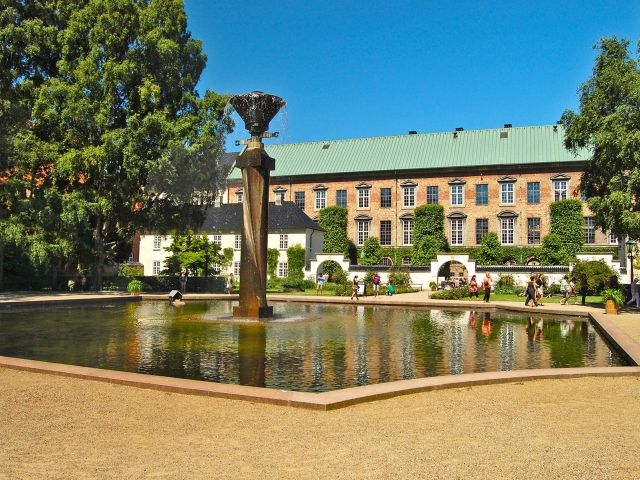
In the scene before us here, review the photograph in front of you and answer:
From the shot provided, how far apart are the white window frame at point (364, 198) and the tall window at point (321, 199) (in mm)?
4242

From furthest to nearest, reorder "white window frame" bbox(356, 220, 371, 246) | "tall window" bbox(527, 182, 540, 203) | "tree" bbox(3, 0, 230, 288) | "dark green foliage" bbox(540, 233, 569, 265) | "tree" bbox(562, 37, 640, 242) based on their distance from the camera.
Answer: "white window frame" bbox(356, 220, 371, 246), "tall window" bbox(527, 182, 540, 203), "dark green foliage" bbox(540, 233, 569, 265), "tree" bbox(3, 0, 230, 288), "tree" bbox(562, 37, 640, 242)

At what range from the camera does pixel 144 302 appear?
2927 cm

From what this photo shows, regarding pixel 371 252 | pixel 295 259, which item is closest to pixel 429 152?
pixel 371 252

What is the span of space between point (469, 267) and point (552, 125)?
86.7 ft

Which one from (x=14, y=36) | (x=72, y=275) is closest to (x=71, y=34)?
(x=14, y=36)

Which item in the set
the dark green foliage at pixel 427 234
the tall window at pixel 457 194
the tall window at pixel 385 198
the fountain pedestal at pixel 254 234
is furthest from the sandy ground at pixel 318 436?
the tall window at pixel 385 198

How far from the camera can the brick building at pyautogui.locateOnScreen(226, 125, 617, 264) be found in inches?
2320

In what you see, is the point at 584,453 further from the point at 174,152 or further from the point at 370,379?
the point at 174,152

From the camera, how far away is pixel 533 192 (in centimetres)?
5947

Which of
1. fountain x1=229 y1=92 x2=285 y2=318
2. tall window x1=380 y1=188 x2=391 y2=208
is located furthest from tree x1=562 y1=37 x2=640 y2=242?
tall window x1=380 y1=188 x2=391 y2=208

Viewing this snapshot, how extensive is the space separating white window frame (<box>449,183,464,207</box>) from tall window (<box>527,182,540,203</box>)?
22.0 feet

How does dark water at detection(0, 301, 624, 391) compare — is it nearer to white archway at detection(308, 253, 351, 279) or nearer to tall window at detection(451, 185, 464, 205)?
white archway at detection(308, 253, 351, 279)

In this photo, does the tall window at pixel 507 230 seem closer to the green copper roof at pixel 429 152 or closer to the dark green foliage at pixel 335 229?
the green copper roof at pixel 429 152

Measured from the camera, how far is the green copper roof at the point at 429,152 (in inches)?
2391
